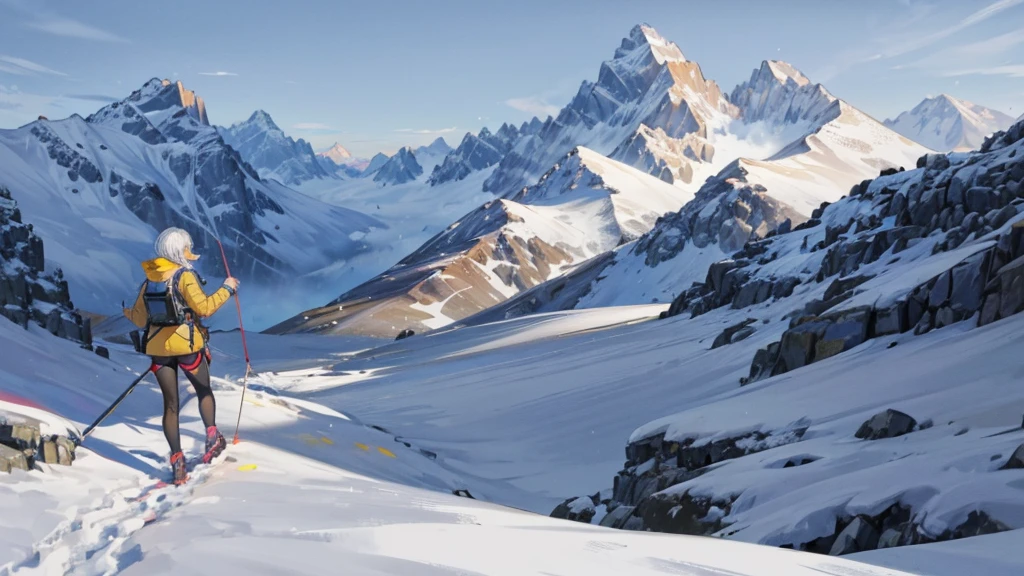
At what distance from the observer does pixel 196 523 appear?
7355 millimetres

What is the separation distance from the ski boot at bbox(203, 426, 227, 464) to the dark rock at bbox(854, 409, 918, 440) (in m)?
10.1

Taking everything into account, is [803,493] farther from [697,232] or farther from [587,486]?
[697,232]

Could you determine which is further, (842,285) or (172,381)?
(842,285)

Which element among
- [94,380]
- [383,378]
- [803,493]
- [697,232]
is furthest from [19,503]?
[697,232]

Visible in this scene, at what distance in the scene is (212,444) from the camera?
10711 millimetres

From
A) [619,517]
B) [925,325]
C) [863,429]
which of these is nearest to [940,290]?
[925,325]

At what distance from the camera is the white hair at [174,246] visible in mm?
9930

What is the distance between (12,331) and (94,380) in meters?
2.32

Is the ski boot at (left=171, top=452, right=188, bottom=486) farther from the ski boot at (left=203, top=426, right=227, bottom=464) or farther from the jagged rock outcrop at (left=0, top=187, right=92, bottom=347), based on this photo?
the jagged rock outcrop at (left=0, top=187, right=92, bottom=347)

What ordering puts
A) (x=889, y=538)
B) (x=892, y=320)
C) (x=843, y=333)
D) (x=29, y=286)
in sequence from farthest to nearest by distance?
(x=29, y=286), (x=843, y=333), (x=892, y=320), (x=889, y=538)

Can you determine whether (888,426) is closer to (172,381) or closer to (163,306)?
(172,381)

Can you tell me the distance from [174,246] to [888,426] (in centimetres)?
1109

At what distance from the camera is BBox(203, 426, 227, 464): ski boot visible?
10.6 m

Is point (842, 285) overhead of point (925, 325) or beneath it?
overhead
